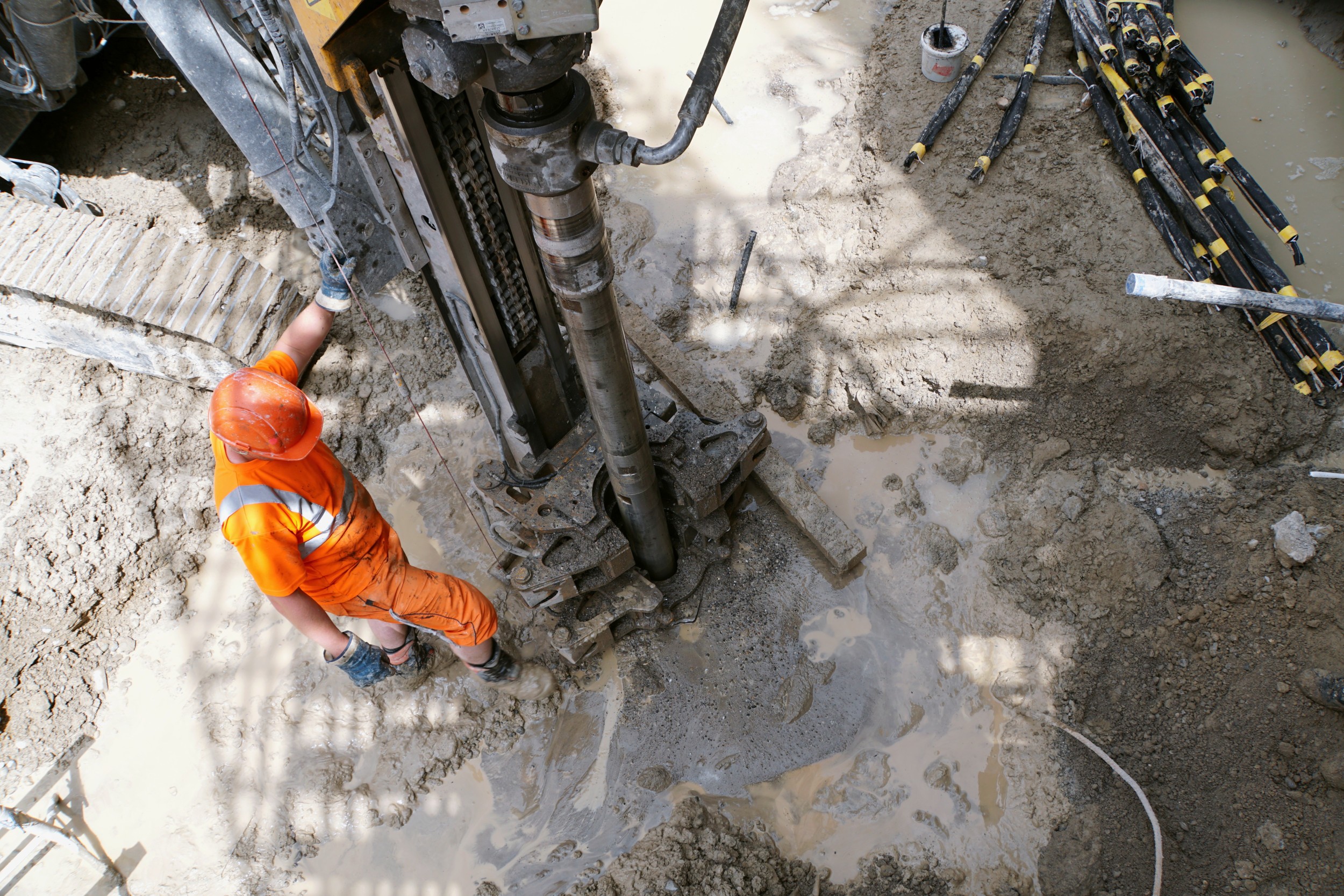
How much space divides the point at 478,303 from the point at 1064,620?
10.9ft

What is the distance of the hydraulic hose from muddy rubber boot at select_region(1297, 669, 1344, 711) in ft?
12.0

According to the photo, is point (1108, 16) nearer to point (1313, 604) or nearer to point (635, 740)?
point (1313, 604)

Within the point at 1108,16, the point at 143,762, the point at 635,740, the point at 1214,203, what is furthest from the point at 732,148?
the point at 143,762

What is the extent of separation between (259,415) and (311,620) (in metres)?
1.05

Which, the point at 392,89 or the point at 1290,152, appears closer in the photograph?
the point at 392,89

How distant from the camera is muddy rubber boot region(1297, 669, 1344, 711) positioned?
11.2ft

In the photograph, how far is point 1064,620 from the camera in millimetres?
4027

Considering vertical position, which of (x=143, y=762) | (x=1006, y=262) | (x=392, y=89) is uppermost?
(x=392, y=89)

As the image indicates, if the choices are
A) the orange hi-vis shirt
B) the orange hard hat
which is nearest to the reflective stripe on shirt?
the orange hi-vis shirt

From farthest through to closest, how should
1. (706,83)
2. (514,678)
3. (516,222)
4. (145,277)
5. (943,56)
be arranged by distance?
(943,56)
(145,277)
(514,678)
(516,222)
(706,83)

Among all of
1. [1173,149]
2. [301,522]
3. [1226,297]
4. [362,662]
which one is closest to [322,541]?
[301,522]

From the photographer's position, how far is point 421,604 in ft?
12.3

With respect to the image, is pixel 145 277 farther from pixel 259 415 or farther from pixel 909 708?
pixel 909 708

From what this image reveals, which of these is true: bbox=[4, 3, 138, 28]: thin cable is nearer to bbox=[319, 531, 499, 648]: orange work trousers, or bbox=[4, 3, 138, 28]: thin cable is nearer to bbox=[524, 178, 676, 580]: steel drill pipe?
bbox=[319, 531, 499, 648]: orange work trousers
